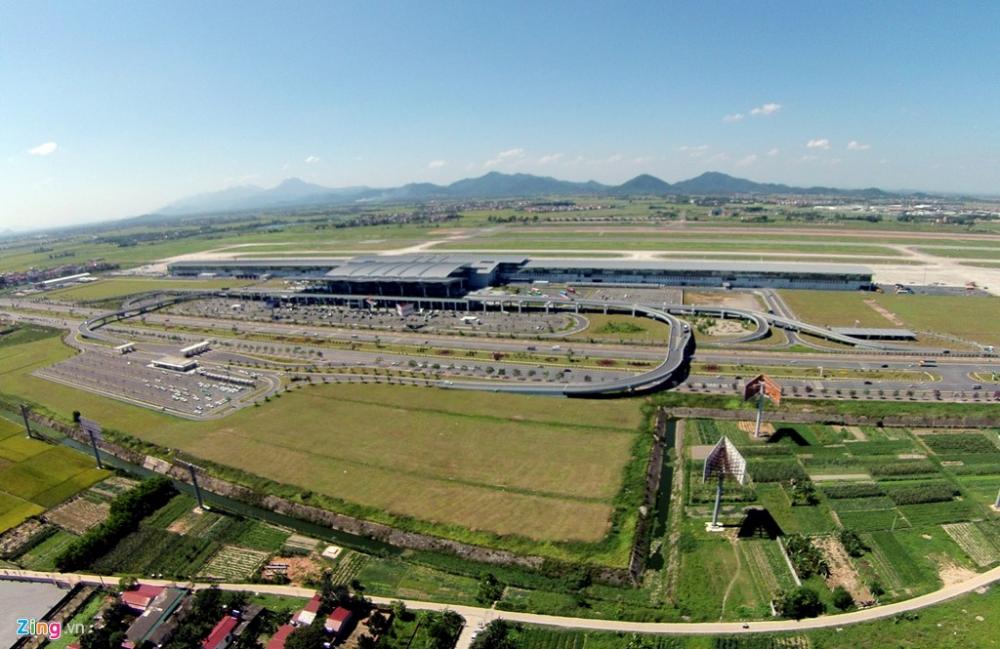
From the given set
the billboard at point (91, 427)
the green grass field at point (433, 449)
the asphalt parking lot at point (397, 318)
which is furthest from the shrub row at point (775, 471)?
the billboard at point (91, 427)

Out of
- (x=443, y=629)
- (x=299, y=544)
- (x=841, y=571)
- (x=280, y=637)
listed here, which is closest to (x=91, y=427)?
(x=299, y=544)

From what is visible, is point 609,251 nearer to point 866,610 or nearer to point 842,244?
point 842,244

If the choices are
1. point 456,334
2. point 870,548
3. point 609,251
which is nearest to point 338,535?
point 870,548

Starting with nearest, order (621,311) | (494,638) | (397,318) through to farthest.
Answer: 1. (494,638)
2. (621,311)
3. (397,318)

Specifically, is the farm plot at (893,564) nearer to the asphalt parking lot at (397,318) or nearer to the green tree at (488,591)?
the green tree at (488,591)

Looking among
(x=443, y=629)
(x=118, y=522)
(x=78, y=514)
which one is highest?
(x=118, y=522)

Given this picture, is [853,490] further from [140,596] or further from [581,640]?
[140,596]
